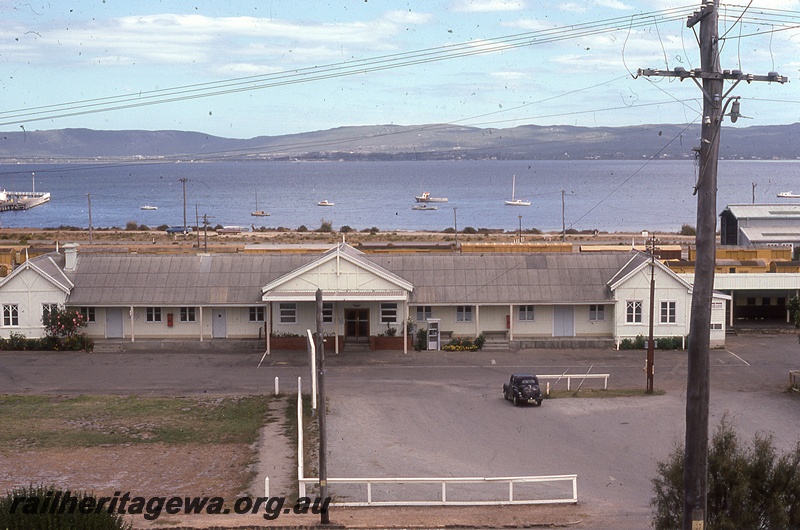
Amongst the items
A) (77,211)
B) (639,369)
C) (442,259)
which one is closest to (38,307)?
(442,259)

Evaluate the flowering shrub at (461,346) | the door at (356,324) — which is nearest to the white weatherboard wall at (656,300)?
A: the flowering shrub at (461,346)

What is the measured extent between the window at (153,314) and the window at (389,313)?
398 inches

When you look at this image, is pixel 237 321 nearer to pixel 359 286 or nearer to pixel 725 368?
pixel 359 286

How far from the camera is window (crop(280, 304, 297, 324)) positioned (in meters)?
41.7

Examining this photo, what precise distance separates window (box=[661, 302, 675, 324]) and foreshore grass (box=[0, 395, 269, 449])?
1862 centimetres

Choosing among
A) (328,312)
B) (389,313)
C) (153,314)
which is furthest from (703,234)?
(153,314)

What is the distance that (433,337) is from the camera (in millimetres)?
41594

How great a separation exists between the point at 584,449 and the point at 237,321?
20673 millimetres

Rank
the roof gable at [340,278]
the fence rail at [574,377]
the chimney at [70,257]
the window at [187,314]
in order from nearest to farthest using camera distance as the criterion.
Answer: the fence rail at [574,377] → the roof gable at [340,278] → the window at [187,314] → the chimney at [70,257]

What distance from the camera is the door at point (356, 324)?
1652 inches

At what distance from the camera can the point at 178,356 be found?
1596 inches

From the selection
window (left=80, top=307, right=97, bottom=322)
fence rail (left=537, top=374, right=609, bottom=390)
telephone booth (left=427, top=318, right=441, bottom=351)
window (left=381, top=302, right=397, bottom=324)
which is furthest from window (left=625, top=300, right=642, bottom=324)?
window (left=80, top=307, right=97, bottom=322)

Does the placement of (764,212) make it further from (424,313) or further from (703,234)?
(703,234)

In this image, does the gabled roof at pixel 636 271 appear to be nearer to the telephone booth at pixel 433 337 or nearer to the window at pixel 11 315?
the telephone booth at pixel 433 337
